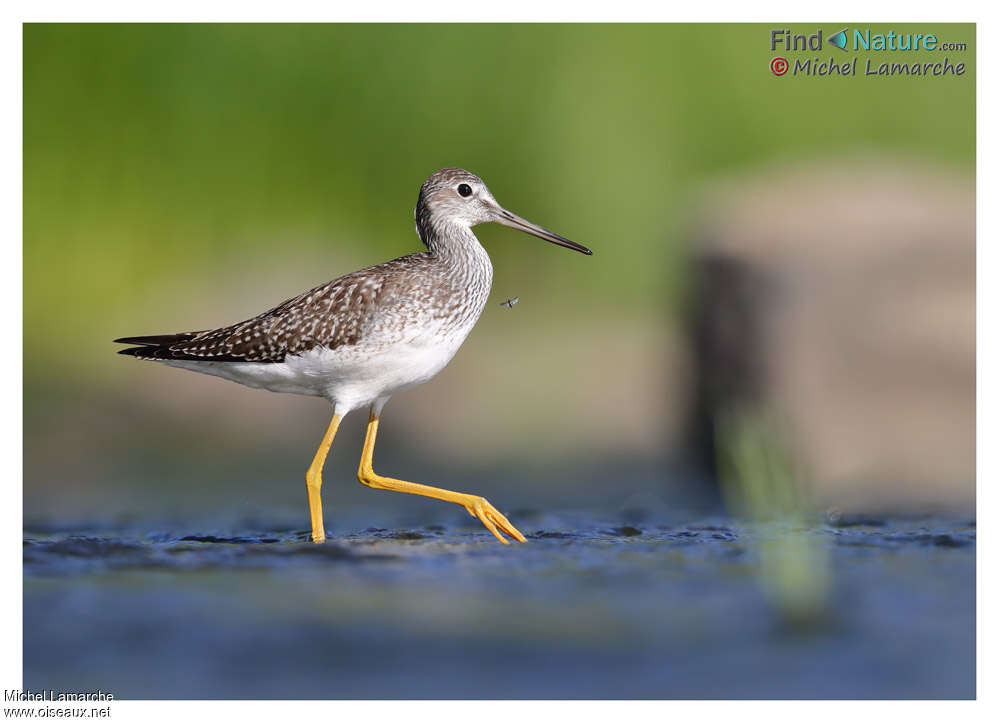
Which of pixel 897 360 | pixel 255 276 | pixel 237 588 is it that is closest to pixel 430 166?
pixel 255 276

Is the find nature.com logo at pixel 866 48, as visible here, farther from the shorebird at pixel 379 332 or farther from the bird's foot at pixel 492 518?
the bird's foot at pixel 492 518

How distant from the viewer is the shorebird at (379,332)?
8.98 metres

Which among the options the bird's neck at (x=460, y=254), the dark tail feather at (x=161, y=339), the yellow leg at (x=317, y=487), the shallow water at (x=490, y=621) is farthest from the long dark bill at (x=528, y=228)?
the dark tail feather at (x=161, y=339)

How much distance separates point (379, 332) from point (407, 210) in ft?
18.2

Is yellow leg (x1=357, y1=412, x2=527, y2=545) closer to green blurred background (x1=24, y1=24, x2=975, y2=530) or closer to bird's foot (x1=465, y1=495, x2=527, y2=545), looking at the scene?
bird's foot (x1=465, y1=495, x2=527, y2=545)

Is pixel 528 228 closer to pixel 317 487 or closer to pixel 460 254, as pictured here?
pixel 460 254

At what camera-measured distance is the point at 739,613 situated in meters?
7.13

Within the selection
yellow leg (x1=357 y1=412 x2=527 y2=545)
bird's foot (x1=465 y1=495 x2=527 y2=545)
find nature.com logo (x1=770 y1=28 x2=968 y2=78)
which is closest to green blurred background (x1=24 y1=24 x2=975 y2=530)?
find nature.com logo (x1=770 y1=28 x2=968 y2=78)

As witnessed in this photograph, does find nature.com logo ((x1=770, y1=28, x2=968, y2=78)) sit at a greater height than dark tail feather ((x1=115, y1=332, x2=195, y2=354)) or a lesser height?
greater

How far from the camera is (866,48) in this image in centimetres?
990

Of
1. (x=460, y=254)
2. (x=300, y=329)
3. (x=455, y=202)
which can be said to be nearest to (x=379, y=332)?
(x=300, y=329)

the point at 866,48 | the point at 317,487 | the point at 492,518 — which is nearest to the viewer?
the point at 492,518

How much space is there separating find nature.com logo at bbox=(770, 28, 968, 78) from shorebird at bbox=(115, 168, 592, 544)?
8.28ft

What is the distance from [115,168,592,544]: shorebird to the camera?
29.5 feet
